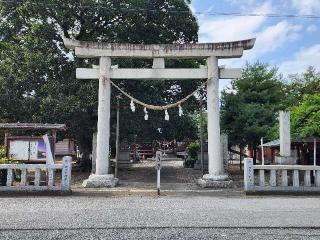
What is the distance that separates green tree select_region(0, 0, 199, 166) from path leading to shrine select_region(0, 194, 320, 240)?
27.0ft

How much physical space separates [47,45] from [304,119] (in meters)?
13.0

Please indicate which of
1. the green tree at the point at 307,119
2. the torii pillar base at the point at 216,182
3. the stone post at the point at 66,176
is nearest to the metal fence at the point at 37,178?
the stone post at the point at 66,176

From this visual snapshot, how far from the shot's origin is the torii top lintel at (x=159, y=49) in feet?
48.7

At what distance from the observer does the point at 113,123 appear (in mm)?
19812

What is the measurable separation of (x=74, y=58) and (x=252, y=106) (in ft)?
31.9

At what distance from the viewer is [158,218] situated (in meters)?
7.72

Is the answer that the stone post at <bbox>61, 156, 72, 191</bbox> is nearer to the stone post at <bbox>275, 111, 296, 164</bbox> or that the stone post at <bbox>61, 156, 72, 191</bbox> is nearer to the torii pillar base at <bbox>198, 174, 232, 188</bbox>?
the torii pillar base at <bbox>198, 174, 232, 188</bbox>

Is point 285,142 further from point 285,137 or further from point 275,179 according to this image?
point 275,179

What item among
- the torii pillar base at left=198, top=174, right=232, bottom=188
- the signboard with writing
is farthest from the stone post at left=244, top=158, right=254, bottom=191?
the signboard with writing

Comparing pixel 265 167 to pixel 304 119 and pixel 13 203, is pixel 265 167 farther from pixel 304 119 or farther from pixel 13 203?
pixel 13 203

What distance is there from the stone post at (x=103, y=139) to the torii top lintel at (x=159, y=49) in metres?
Result: 0.43

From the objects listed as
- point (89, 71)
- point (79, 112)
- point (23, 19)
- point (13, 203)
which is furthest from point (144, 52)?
point (23, 19)

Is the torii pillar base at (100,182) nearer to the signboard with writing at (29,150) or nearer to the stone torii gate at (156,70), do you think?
the stone torii gate at (156,70)

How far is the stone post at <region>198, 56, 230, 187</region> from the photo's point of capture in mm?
14445
